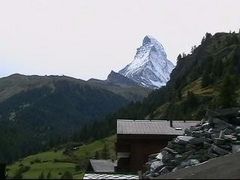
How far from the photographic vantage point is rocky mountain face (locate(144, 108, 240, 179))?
81.4 ft

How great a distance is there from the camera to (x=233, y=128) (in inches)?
1117

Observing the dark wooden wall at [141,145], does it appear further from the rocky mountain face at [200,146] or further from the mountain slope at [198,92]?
the mountain slope at [198,92]

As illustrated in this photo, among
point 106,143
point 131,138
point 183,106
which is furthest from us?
point 106,143

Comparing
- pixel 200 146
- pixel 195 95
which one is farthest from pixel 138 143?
pixel 195 95

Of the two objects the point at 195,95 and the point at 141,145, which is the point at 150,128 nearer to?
the point at 141,145

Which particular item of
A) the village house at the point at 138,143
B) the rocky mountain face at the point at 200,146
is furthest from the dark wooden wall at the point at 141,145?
the rocky mountain face at the point at 200,146

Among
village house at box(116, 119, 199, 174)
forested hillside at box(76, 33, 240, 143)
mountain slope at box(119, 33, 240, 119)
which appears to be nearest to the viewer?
village house at box(116, 119, 199, 174)

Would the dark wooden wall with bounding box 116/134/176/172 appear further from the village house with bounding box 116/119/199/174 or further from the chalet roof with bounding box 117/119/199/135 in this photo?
the chalet roof with bounding box 117/119/199/135

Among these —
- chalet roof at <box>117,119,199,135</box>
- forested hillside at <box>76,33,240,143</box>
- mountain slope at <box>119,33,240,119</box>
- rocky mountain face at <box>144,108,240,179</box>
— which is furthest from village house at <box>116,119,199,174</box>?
mountain slope at <box>119,33,240,119</box>

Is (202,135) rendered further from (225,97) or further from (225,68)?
(225,68)

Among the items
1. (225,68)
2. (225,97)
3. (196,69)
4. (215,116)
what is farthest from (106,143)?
(215,116)

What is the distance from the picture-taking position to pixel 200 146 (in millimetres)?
26328

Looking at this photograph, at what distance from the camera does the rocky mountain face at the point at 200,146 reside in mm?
24797

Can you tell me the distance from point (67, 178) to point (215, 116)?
1863 centimetres
